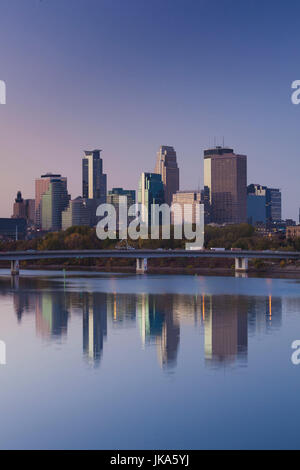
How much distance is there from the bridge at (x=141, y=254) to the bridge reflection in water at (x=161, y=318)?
106 feet

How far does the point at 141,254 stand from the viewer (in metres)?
108

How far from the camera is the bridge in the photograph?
99.7 m

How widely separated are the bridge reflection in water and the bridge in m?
32.3

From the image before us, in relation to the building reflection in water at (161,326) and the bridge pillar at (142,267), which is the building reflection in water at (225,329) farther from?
the bridge pillar at (142,267)

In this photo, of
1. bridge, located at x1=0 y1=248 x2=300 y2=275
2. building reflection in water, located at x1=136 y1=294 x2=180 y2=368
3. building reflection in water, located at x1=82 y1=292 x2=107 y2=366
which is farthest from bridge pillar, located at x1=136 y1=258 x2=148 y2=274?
building reflection in water, located at x1=136 y1=294 x2=180 y2=368

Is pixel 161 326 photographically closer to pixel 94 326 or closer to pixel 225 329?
pixel 94 326

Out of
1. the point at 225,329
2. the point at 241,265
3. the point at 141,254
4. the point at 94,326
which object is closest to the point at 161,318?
the point at 94,326

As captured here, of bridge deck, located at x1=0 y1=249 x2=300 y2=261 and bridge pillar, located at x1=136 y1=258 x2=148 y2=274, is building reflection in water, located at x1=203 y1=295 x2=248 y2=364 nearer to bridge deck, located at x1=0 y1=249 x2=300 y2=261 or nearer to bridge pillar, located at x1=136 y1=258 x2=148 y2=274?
bridge deck, located at x1=0 y1=249 x2=300 y2=261

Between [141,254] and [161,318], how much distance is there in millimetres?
63829

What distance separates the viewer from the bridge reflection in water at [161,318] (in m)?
31.8
